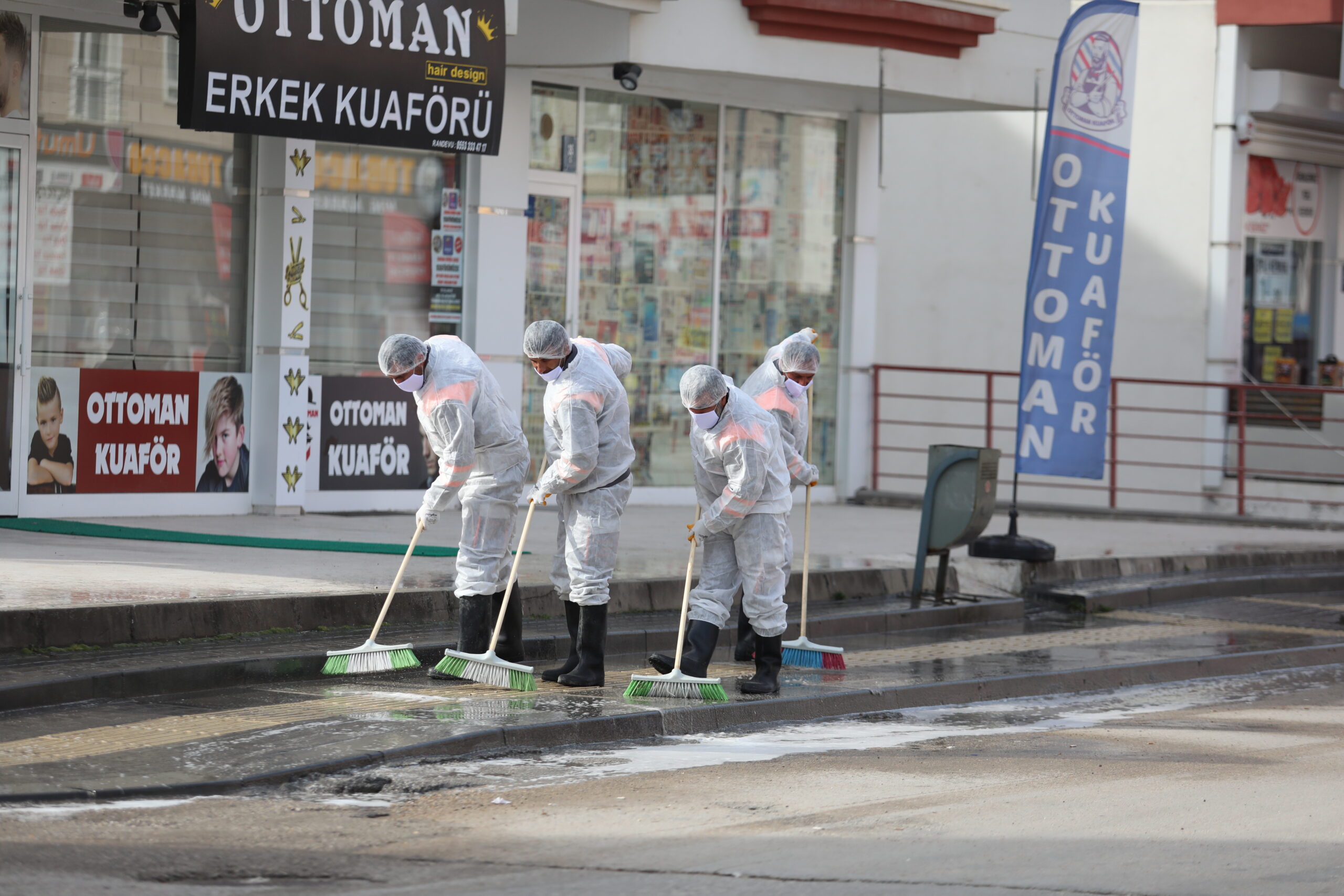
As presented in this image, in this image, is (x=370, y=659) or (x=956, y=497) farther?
(x=956, y=497)

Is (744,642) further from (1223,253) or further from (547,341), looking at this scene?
(1223,253)

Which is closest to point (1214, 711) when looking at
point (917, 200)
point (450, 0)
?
point (450, 0)

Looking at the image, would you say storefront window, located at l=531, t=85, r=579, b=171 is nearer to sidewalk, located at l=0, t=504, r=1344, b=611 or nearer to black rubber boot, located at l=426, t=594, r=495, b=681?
sidewalk, located at l=0, t=504, r=1344, b=611

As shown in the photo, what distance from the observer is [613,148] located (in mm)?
16375

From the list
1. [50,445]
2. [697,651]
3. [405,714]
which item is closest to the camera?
[405,714]

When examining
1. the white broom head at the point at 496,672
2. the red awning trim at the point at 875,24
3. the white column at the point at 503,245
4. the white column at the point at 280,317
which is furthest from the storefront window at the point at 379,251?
the white broom head at the point at 496,672

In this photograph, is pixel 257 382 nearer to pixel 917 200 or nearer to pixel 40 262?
pixel 40 262

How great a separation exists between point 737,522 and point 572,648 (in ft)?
4.12

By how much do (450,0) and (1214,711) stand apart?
7.88m

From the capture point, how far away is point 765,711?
8547mm

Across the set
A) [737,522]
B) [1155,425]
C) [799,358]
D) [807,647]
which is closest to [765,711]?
[737,522]

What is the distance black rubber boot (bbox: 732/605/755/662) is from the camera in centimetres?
995

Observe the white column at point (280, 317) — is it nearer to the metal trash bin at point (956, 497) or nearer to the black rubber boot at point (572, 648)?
the metal trash bin at point (956, 497)

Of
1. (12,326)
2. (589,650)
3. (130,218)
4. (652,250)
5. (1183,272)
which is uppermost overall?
(1183,272)
